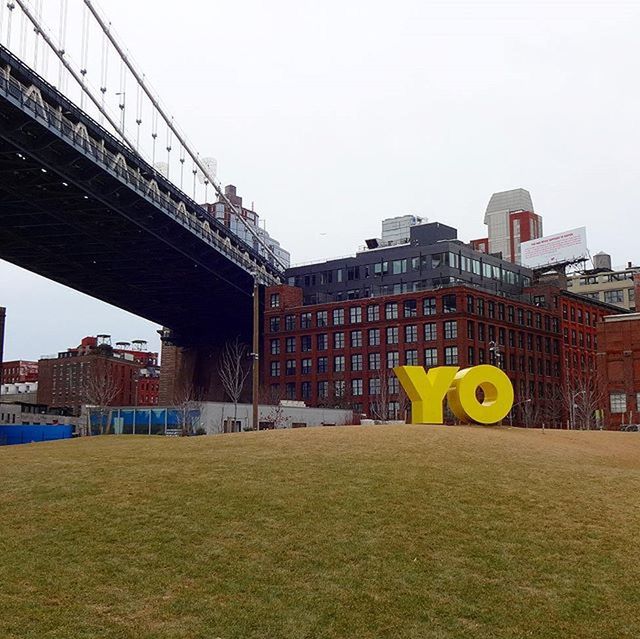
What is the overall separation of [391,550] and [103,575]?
6263mm

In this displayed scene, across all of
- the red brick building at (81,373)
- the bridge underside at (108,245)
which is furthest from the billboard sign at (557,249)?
the red brick building at (81,373)

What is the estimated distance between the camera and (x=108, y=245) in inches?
3863

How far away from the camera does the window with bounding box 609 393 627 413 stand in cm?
8488

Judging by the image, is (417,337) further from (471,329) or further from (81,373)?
(81,373)

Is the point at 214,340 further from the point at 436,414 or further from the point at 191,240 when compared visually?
the point at 436,414

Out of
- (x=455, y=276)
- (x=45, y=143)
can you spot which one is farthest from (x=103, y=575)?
(x=455, y=276)

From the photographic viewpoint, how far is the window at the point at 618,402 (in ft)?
278

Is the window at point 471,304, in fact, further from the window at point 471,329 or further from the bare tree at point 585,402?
the bare tree at point 585,402

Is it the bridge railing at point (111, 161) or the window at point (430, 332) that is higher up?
the bridge railing at point (111, 161)

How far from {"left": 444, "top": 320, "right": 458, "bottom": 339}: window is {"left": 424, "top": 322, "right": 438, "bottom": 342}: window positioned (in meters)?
1.58

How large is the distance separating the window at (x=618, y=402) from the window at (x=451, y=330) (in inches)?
1085

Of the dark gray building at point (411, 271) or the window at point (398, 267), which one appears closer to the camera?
the dark gray building at point (411, 271)

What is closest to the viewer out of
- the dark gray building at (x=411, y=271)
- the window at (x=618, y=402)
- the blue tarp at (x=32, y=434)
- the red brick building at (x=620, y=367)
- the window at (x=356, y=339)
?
the blue tarp at (x=32, y=434)

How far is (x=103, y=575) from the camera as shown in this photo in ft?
54.5
